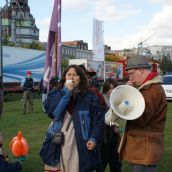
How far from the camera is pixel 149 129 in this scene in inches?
166

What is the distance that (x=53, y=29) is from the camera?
9688mm

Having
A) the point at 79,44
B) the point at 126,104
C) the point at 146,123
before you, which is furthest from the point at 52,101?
the point at 79,44

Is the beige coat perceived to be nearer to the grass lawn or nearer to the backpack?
the backpack

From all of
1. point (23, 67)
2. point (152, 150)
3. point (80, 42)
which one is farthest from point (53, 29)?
point (80, 42)

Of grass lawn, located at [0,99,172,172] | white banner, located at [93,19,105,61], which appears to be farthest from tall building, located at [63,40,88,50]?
grass lawn, located at [0,99,172,172]

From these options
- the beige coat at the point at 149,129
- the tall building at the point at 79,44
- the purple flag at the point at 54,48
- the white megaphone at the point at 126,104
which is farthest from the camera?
the tall building at the point at 79,44

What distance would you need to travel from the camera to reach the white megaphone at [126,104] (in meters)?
4.02

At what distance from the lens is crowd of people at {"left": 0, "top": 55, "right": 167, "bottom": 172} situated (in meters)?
4.21

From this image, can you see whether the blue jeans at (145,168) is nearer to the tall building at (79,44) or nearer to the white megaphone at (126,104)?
the white megaphone at (126,104)

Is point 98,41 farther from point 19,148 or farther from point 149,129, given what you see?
point 149,129

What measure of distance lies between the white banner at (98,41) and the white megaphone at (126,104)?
2319cm

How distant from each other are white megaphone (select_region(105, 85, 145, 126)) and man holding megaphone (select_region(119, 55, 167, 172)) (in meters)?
0.11

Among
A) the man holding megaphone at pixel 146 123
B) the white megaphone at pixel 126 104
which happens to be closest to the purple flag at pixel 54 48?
the man holding megaphone at pixel 146 123

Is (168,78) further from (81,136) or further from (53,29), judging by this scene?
(81,136)
